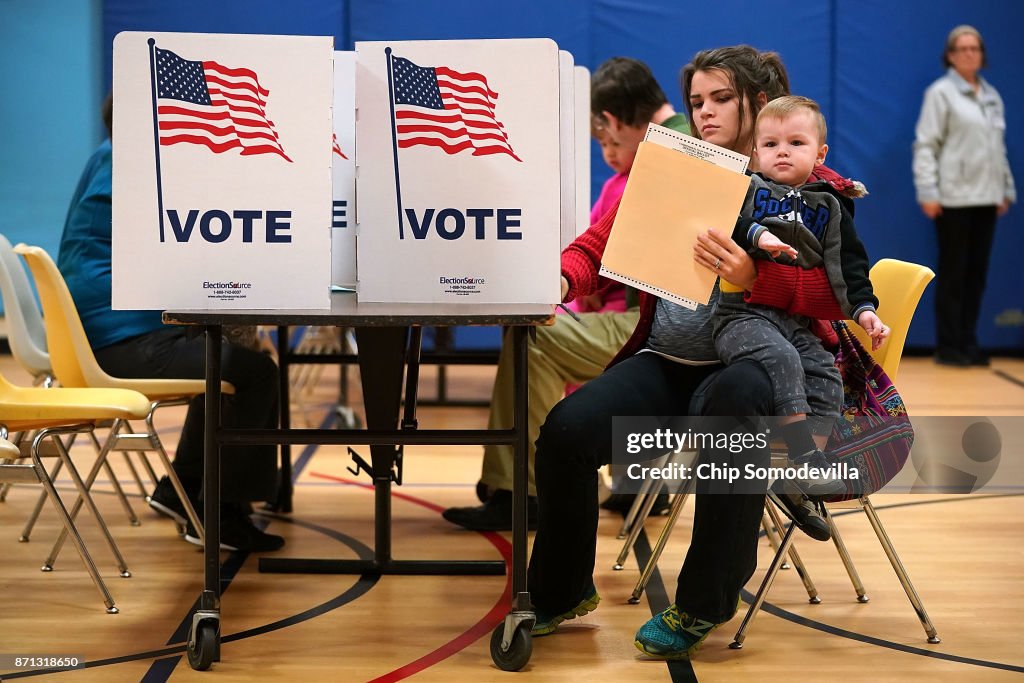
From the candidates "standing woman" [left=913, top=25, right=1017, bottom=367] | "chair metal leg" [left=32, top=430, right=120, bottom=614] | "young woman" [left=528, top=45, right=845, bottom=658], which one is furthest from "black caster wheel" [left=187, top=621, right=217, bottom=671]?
"standing woman" [left=913, top=25, right=1017, bottom=367]

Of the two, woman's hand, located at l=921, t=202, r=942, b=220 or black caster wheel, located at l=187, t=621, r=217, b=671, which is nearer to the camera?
black caster wheel, located at l=187, t=621, r=217, b=671

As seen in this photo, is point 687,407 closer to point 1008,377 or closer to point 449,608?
point 449,608

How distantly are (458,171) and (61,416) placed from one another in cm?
113

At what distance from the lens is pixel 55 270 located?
2939 mm

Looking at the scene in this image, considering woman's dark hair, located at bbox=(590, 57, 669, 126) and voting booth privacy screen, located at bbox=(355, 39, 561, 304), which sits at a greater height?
woman's dark hair, located at bbox=(590, 57, 669, 126)

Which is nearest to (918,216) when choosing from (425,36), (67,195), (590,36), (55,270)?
(590,36)

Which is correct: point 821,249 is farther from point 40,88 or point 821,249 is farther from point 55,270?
point 40,88

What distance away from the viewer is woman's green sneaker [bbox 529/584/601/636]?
251 centimetres

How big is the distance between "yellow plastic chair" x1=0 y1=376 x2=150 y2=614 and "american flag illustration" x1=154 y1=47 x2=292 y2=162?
0.79 meters

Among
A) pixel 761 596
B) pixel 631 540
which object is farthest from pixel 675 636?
pixel 631 540

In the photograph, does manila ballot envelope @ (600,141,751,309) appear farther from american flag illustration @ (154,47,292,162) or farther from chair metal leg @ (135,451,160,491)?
chair metal leg @ (135,451,160,491)

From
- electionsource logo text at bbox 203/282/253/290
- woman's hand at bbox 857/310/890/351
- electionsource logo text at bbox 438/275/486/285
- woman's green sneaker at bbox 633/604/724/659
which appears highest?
electionsource logo text at bbox 438/275/486/285

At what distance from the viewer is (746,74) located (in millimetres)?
2617

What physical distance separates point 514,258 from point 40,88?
6.30 metres
